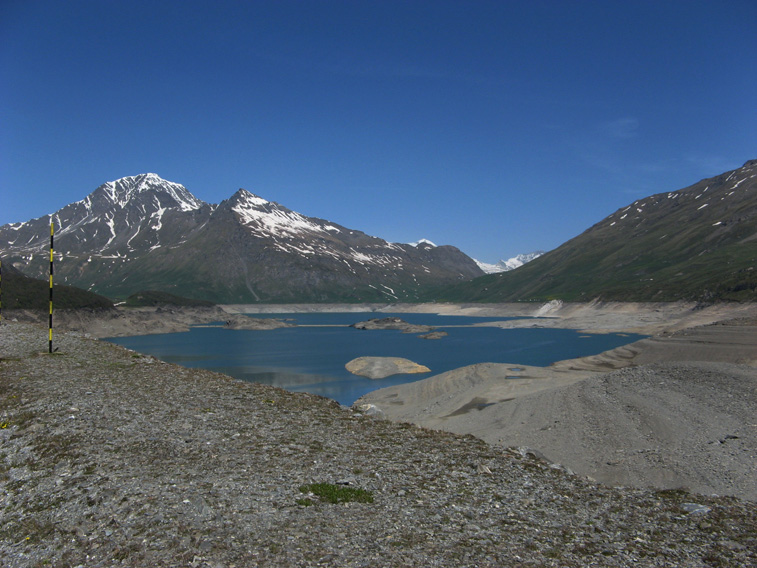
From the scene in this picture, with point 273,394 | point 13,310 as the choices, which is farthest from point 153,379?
point 13,310

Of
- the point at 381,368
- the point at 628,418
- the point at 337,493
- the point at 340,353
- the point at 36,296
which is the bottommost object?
the point at 340,353

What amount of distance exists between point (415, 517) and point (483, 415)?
30910 mm

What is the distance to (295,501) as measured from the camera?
12023 mm

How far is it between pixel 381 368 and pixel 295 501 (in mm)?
67125

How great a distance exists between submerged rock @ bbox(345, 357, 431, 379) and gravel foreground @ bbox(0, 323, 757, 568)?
186ft

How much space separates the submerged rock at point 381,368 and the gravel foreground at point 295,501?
186 ft

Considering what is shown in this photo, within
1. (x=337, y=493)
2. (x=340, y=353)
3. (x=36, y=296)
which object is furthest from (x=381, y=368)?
(x=36, y=296)

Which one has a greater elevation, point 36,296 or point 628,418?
point 36,296

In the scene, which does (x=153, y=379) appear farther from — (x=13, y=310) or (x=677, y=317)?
(x=677, y=317)

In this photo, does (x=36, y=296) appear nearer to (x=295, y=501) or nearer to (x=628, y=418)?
(x=628, y=418)

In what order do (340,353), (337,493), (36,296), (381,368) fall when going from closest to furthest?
(337,493) < (381,368) < (340,353) < (36,296)

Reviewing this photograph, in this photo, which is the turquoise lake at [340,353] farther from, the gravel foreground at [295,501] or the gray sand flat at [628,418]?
the gravel foreground at [295,501]

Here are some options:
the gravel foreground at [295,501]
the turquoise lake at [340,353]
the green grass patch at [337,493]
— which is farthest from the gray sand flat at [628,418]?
the green grass patch at [337,493]

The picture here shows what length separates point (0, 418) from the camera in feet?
57.1
